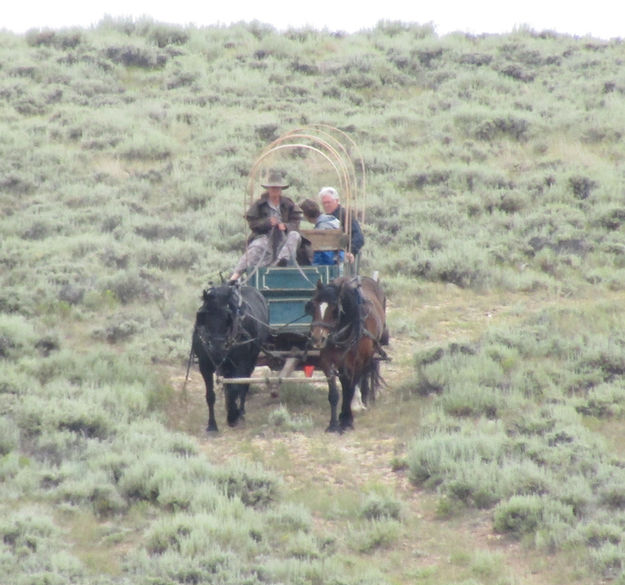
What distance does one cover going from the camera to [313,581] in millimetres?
7840

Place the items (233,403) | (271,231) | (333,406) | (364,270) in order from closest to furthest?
(333,406), (233,403), (271,231), (364,270)

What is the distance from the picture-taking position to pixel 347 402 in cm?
1178

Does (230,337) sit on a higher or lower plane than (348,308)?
lower

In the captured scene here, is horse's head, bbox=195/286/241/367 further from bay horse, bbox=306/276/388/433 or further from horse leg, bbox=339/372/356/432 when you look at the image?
horse leg, bbox=339/372/356/432

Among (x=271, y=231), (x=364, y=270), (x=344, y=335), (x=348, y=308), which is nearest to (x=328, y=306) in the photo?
(x=348, y=308)

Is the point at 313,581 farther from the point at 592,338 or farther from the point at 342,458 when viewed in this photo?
the point at 592,338

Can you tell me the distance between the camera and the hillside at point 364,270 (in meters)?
8.55

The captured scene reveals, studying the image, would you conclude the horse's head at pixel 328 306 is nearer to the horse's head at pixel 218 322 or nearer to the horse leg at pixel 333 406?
the horse leg at pixel 333 406

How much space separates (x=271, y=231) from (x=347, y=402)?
2574mm

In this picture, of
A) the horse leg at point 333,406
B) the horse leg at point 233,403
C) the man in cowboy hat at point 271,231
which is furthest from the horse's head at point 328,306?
the man in cowboy hat at point 271,231

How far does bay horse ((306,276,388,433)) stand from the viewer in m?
11.4

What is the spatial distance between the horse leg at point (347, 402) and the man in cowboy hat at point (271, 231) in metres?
1.92

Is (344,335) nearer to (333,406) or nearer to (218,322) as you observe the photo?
(333,406)

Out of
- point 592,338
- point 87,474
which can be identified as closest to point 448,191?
point 592,338
